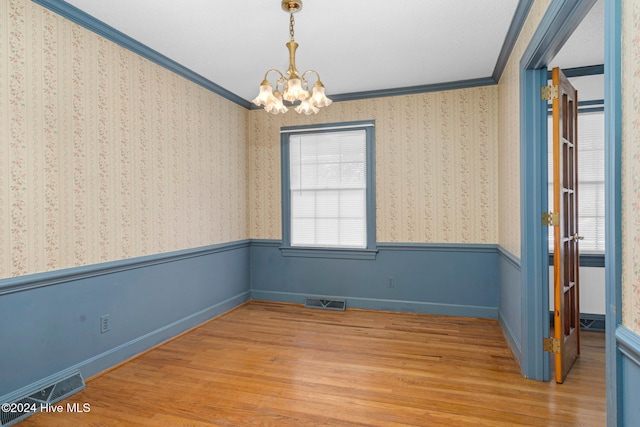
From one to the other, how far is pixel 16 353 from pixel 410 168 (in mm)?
3800

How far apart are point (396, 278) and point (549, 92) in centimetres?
250

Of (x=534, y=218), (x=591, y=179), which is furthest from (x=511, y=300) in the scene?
(x=591, y=179)

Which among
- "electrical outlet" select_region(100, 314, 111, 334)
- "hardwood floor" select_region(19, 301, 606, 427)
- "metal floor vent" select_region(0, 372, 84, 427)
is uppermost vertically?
"electrical outlet" select_region(100, 314, 111, 334)

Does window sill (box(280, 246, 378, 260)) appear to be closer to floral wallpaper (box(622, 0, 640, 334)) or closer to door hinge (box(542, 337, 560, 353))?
door hinge (box(542, 337, 560, 353))

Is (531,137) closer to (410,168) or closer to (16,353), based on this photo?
(410,168)

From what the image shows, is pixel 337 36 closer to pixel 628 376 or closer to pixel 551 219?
pixel 551 219

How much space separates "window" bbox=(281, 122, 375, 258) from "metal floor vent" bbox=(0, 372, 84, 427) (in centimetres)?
262

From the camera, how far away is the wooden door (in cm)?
247

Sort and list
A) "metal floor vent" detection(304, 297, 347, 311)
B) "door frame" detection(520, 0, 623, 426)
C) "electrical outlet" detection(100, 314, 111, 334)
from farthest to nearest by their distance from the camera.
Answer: "metal floor vent" detection(304, 297, 347, 311), "electrical outlet" detection(100, 314, 111, 334), "door frame" detection(520, 0, 623, 426)

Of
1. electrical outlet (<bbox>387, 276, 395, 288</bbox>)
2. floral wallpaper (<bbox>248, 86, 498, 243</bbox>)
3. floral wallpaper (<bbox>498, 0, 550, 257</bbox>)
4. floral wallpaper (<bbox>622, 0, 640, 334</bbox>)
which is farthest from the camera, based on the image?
electrical outlet (<bbox>387, 276, 395, 288</bbox>)

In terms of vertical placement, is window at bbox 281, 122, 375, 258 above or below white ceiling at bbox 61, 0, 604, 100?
below

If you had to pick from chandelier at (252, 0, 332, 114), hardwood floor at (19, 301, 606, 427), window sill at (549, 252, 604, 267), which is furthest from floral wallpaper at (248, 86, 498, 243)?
chandelier at (252, 0, 332, 114)

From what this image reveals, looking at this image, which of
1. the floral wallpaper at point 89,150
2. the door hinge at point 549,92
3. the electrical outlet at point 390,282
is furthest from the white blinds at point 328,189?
the door hinge at point 549,92

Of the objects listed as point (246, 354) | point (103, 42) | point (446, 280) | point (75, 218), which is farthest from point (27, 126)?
point (446, 280)
